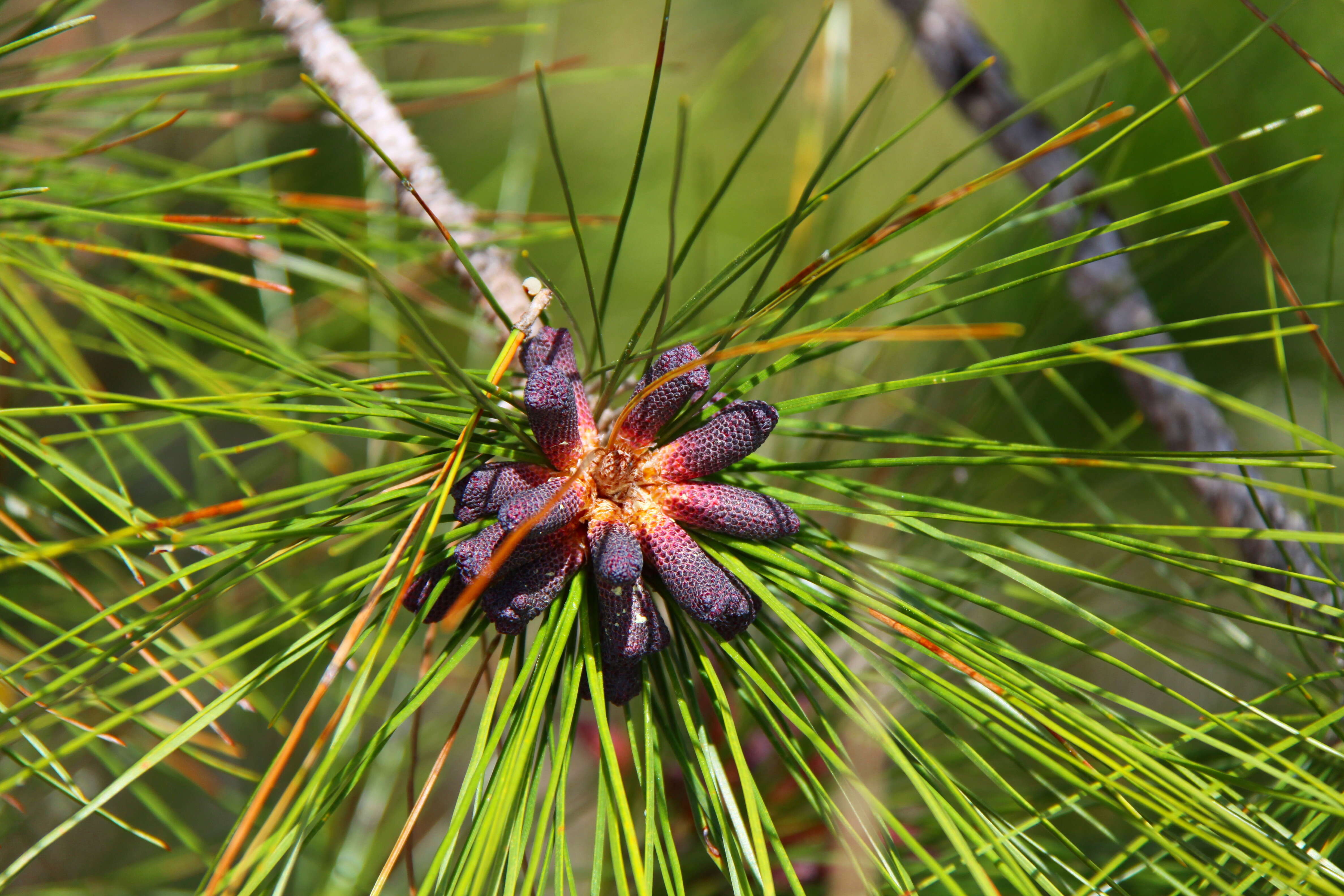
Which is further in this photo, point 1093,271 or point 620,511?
point 1093,271

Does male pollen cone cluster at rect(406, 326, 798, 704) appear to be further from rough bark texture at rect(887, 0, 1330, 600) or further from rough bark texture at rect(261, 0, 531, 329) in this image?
rough bark texture at rect(887, 0, 1330, 600)

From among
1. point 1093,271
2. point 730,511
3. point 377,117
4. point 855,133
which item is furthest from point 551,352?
point 855,133

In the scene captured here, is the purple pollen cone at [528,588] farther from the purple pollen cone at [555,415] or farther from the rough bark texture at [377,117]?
the rough bark texture at [377,117]

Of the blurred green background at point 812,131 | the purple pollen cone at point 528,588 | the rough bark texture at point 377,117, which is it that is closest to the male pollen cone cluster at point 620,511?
the purple pollen cone at point 528,588

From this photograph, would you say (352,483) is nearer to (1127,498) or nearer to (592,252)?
(592,252)

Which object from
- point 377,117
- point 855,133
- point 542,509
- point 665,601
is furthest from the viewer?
point 855,133

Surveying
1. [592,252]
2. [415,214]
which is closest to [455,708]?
[592,252]

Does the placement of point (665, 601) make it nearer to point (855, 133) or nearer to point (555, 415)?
point (555, 415)

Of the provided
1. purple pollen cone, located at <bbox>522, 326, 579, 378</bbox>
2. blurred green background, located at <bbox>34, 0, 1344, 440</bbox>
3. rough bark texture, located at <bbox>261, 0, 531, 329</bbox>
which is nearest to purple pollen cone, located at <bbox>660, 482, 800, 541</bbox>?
purple pollen cone, located at <bbox>522, 326, 579, 378</bbox>
